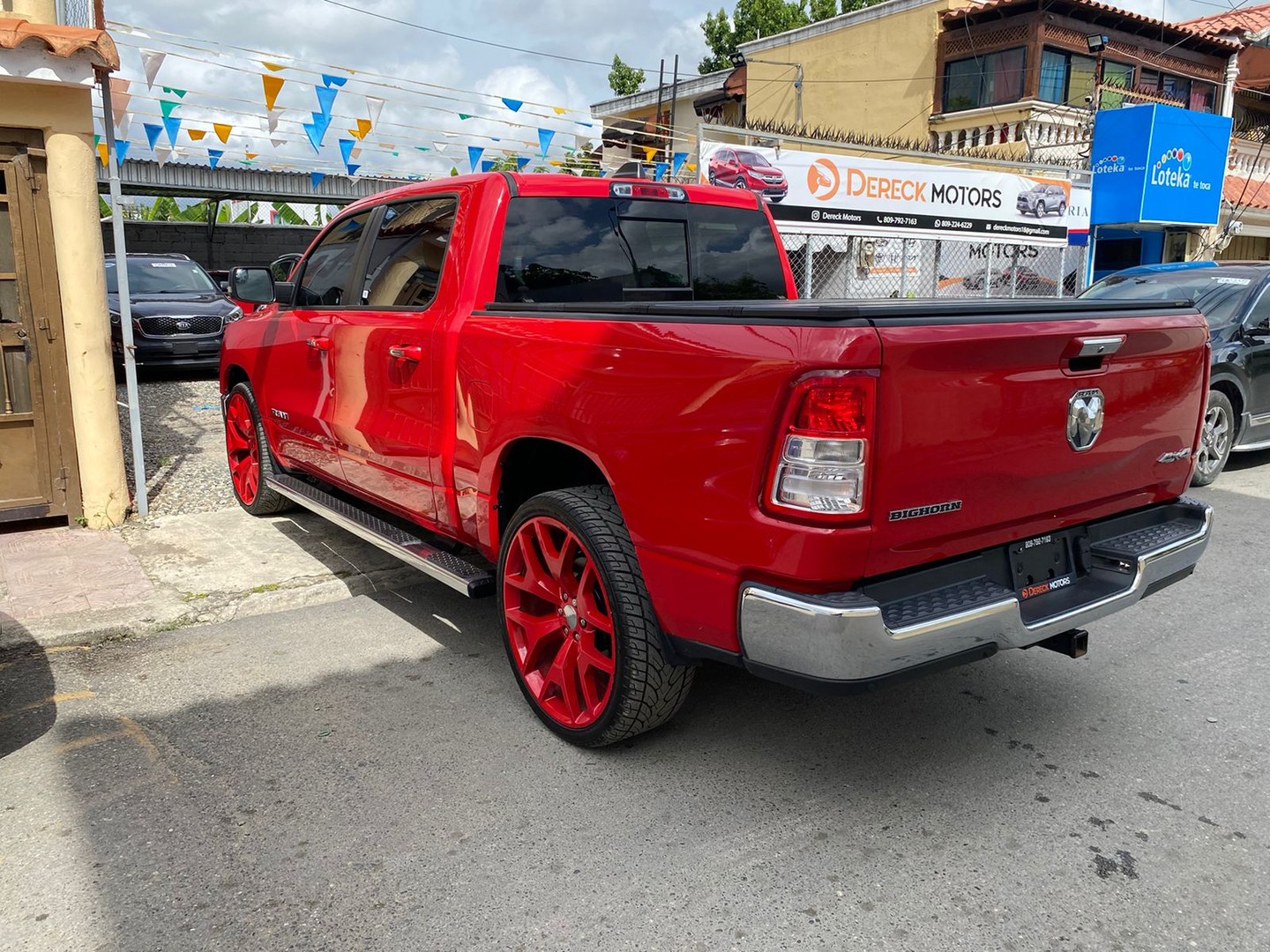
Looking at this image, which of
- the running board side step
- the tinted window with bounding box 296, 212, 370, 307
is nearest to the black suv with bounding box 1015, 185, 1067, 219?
the tinted window with bounding box 296, 212, 370, 307

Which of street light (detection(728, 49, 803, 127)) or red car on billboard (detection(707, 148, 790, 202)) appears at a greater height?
street light (detection(728, 49, 803, 127))

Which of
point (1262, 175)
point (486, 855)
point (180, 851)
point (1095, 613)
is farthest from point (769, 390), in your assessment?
point (1262, 175)

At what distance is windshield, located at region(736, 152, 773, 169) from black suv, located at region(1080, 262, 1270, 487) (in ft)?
13.3

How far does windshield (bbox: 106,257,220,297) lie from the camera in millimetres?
13195

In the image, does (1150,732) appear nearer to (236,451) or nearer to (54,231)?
(236,451)

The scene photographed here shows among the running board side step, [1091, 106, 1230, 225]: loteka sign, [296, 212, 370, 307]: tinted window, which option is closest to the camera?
the running board side step

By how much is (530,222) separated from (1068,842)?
117 inches

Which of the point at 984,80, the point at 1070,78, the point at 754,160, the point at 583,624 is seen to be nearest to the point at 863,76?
the point at 984,80

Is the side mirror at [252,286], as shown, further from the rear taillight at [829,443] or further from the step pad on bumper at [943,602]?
the step pad on bumper at [943,602]

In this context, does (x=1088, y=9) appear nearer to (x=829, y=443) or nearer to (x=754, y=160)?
(x=754, y=160)

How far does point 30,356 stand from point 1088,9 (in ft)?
73.1

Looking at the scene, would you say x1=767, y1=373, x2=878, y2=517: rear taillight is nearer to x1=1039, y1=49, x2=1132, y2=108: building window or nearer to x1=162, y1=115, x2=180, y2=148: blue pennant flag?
x1=162, y1=115, x2=180, y2=148: blue pennant flag

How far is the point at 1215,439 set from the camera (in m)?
7.49

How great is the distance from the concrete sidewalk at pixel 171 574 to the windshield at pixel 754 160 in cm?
611
